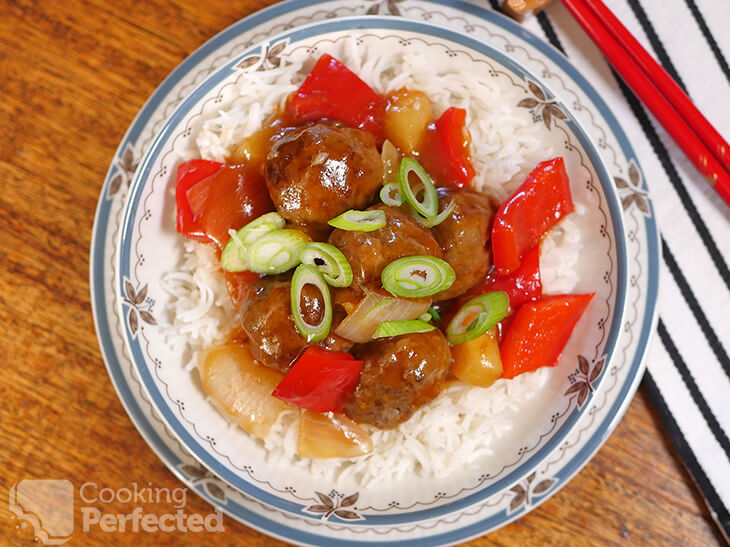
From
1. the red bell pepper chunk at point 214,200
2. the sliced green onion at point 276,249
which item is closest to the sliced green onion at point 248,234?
the sliced green onion at point 276,249

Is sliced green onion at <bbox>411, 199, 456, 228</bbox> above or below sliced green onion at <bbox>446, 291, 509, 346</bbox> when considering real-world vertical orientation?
above

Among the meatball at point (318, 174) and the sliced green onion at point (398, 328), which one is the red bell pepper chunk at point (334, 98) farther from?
the sliced green onion at point (398, 328)

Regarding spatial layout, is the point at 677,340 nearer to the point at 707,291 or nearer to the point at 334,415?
the point at 707,291

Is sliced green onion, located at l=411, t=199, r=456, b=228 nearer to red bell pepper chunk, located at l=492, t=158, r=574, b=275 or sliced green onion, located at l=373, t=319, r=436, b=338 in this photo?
red bell pepper chunk, located at l=492, t=158, r=574, b=275

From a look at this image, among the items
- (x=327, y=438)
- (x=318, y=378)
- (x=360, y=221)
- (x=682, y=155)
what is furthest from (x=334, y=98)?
(x=682, y=155)

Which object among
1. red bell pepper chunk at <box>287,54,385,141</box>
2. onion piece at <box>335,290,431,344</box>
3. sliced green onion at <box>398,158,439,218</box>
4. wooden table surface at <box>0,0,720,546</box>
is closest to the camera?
onion piece at <box>335,290,431,344</box>

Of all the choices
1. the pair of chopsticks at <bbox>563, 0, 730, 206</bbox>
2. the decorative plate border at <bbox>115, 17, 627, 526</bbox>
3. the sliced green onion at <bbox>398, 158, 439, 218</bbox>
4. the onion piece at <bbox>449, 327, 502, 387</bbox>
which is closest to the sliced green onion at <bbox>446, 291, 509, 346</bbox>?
the onion piece at <bbox>449, 327, 502, 387</bbox>

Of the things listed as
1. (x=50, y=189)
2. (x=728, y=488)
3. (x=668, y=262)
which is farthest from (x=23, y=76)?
(x=728, y=488)
